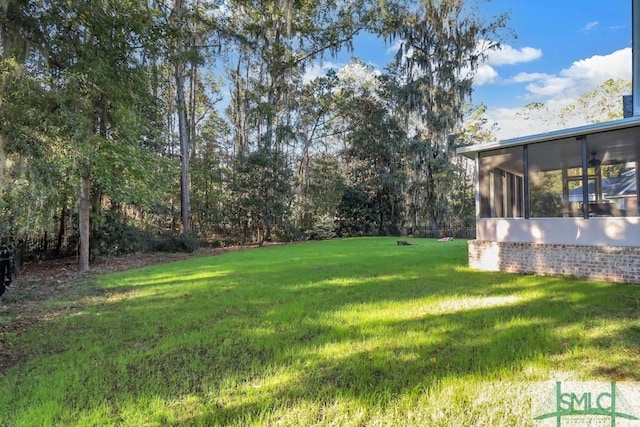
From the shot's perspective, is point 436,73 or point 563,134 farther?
point 436,73

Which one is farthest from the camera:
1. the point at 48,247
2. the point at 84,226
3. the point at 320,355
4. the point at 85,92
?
the point at 48,247

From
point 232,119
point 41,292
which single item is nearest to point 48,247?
point 41,292

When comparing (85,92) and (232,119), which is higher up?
(232,119)

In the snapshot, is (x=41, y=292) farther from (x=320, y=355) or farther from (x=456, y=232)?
(x=456, y=232)

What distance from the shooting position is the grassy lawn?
215 cm

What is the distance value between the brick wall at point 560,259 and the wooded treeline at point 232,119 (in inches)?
338

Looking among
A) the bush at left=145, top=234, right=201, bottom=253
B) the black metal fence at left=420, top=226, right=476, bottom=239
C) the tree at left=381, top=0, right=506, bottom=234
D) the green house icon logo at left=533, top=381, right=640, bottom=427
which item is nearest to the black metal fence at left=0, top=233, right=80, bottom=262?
the bush at left=145, top=234, right=201, bottom=253

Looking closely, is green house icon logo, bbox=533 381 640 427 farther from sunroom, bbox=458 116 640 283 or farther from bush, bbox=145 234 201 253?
bush, bbox=145 234 201 253

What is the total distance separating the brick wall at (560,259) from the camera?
5941mm

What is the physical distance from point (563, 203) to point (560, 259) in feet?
4.49

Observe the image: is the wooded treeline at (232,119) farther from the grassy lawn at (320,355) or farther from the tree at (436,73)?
the grassy lawn at (320,355)

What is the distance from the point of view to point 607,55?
78.9 feet

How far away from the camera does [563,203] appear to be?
290 inches

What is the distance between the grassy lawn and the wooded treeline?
4.11 metres
